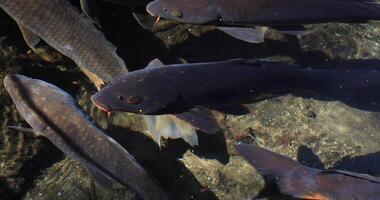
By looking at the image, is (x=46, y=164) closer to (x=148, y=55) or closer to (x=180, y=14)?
(x=148, y=55)

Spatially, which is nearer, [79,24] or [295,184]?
[295,184]

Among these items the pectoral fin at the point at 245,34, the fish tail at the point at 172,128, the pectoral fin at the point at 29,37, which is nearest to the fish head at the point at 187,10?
the pectoral fin at the point at 245,34

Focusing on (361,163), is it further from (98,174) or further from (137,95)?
(98,174)

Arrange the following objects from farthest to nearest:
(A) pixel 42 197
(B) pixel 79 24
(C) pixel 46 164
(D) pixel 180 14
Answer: (C) pixel 46 164
(A) pixel 42 197
(B) pixel 79 24
(D) pixel 180 14

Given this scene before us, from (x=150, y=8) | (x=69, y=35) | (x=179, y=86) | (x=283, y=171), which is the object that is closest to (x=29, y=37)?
(x=69, y=35)

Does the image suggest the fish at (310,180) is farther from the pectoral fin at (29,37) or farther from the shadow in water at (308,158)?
the pectoral fin at (29,37)

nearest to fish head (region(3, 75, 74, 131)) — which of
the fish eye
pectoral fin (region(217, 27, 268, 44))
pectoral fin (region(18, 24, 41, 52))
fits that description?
pectoral fin (region(18, 24, 41, 52))

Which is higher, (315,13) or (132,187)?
(315,13)

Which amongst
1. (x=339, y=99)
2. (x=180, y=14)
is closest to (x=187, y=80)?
(x=180, y=14)
